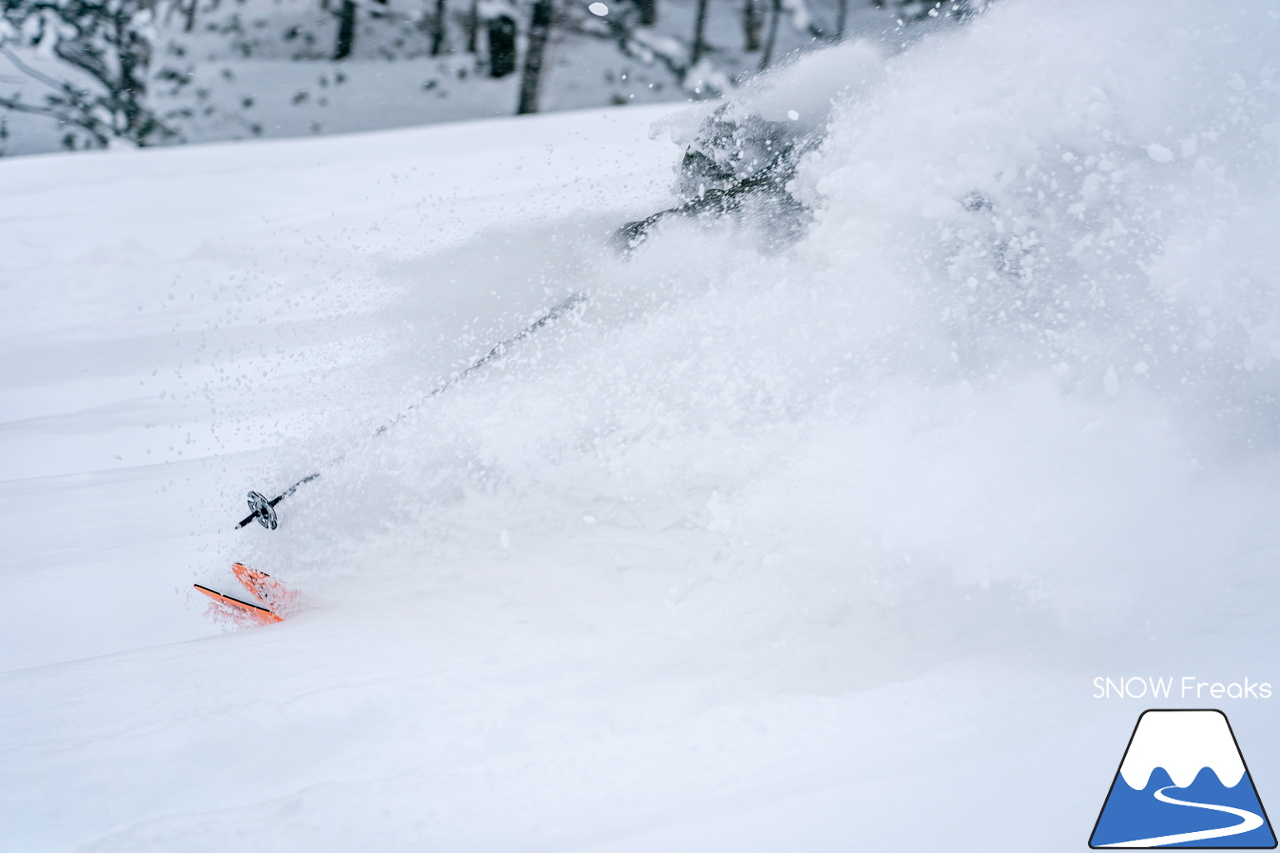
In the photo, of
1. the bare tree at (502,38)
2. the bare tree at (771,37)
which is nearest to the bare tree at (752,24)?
the bare tree at (771,37)

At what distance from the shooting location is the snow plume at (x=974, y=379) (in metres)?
1.86

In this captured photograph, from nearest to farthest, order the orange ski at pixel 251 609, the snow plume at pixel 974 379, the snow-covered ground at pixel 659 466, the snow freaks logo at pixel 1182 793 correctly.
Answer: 1. the snow freaks logo at pixel 1182 793
2. the snow-covered ground at pixel 659 466
3. the snow plume at pixel 974 379
4. the orange ski at pixel 251 609

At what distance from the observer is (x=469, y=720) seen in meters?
1.60

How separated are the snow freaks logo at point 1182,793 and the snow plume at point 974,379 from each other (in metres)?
0.31

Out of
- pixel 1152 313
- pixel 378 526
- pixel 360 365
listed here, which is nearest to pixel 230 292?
pixel 360 365

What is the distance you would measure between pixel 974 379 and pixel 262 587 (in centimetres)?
200

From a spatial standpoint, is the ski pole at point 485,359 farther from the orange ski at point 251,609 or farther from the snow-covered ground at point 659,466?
the orange ski at point 251,609

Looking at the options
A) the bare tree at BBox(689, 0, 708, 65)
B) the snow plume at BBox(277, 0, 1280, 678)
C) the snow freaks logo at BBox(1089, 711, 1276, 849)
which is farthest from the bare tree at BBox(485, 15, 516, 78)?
the snow freaks logo at BBox(1089, 711, 1276, 849)

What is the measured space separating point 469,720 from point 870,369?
1.35 metres

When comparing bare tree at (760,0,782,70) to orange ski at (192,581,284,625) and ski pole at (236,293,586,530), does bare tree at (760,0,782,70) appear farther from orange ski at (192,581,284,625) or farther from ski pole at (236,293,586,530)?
orange ski at (192,581,284,625)

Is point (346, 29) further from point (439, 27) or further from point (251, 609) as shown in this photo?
point (251, 609)

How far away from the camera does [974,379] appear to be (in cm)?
206

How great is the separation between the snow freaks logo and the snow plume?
315 millimetres

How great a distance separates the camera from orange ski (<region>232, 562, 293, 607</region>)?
2.06 m
